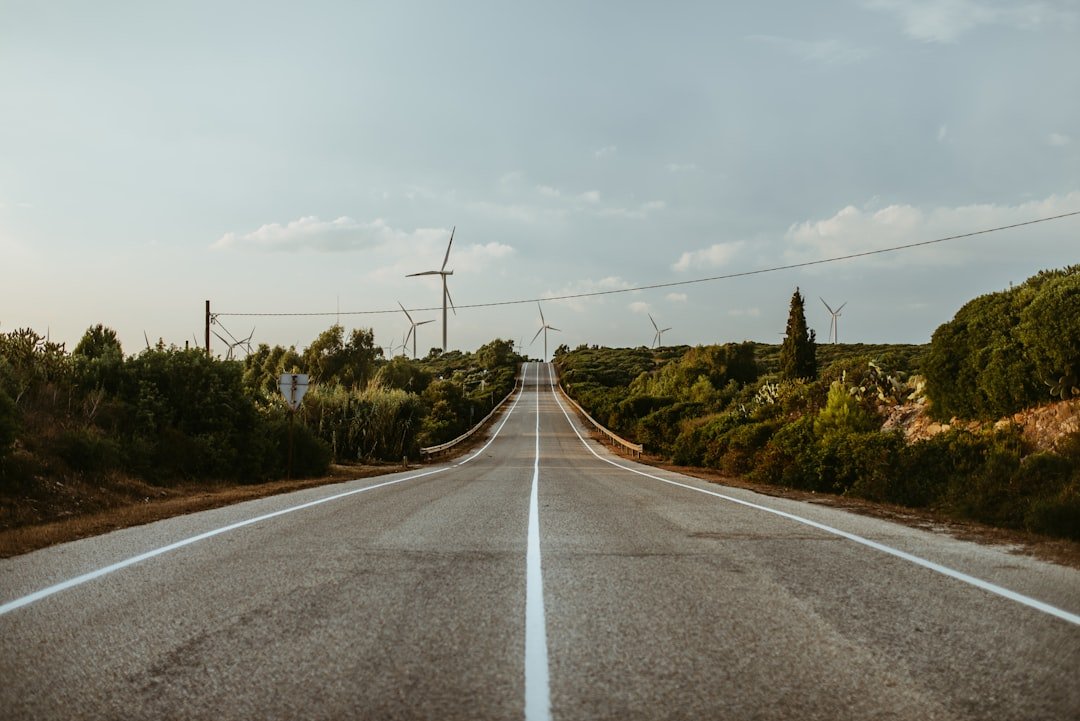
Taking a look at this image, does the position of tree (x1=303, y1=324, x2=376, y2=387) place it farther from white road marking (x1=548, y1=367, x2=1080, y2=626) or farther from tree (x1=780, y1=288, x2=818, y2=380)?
white road marking (x1=548, y1=367, x2=1080, y2=626)

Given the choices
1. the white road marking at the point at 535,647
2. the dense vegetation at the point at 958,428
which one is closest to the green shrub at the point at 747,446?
the dense vegetation at the point at 958,428


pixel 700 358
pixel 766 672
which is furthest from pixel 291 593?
pixel 700 358

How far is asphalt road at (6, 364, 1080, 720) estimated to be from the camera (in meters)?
4.00

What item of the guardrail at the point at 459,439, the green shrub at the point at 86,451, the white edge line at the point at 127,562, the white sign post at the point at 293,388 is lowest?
the guardrail at the point at 459,439

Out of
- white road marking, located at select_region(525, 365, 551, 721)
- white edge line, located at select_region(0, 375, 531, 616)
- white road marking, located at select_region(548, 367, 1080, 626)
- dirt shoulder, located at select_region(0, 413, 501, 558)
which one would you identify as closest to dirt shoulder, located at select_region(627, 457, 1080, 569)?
white road marking, located at select_region(548, 367, 1080, 626)

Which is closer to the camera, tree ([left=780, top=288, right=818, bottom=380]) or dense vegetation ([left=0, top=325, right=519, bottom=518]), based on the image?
dense vegetation ([left=0, top=325, right=519, bottom=518])

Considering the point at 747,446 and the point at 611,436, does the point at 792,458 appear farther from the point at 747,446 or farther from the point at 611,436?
the point at 611,436

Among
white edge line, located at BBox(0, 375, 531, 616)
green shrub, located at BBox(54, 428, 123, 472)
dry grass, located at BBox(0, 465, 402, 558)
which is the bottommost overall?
dry grass, located at BBox(0, 465, 402, 558)

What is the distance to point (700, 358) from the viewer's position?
75.6m

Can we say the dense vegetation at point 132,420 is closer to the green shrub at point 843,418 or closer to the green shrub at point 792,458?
the green shrub at point 792,458

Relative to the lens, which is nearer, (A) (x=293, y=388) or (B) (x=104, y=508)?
(B) (x=104, y=508)

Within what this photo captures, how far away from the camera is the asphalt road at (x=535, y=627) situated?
4.00 meters

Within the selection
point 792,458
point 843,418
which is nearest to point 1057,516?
point 792,458

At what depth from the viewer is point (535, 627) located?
535 cm
